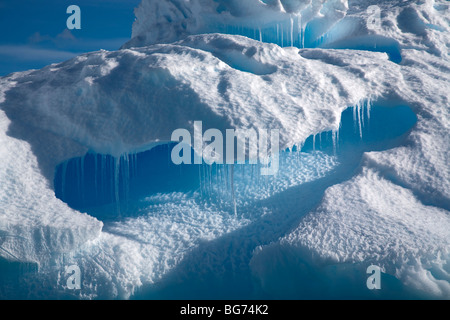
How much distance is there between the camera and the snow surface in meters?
6.07

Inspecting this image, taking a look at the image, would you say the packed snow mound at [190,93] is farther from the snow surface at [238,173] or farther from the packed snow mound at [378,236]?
the packed snow mound at [378,236]

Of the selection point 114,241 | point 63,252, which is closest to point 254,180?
point 114,241

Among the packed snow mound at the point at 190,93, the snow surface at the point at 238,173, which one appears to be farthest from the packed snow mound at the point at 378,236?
the packed snow mound at the point at 190,93

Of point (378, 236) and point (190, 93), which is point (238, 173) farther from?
point (378, 236)

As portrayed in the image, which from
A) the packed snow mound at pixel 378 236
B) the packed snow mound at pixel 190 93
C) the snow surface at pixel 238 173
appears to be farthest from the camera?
the packed snow mound at pixel 190 93

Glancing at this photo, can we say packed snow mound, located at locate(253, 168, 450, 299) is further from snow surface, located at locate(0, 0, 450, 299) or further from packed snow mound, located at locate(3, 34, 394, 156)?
packed snow mound, located at locate(3, 34, 394, 156)

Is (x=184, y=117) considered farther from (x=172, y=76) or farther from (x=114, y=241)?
(x=114, y=241)

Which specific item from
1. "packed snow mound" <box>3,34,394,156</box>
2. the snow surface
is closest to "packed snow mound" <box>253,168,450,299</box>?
the snow surface

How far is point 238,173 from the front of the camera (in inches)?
329

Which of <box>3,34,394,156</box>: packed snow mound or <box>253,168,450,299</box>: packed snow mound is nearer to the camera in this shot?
<box>253,168,450,299</box>: packed snow mound

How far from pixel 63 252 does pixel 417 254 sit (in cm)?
564

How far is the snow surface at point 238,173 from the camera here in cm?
607

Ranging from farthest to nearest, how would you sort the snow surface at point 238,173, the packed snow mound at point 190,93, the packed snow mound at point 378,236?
the packed snow mound at point 190,93, the snow surface at point 238,173, the packed snow mound at point 378,236

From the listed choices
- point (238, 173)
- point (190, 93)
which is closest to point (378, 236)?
point (238, 173)
